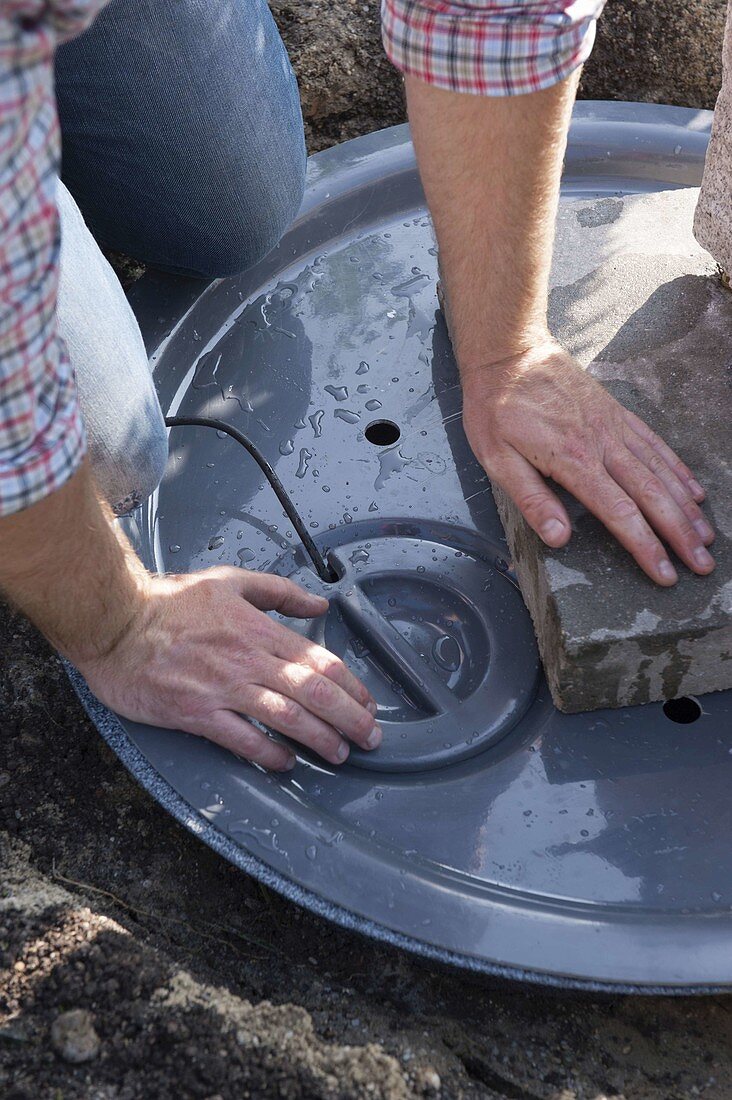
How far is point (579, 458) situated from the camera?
1.33 metres

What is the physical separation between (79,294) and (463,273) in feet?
1.87

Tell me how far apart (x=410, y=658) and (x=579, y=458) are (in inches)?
15.1

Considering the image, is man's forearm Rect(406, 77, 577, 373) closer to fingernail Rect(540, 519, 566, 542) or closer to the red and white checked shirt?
the red and white checked shirt

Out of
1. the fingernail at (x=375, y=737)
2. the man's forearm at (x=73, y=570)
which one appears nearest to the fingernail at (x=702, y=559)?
the fingernail at (x=375, y=737)

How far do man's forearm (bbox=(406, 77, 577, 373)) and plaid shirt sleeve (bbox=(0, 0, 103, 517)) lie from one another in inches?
26.6

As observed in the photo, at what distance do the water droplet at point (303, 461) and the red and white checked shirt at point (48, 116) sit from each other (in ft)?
2.14

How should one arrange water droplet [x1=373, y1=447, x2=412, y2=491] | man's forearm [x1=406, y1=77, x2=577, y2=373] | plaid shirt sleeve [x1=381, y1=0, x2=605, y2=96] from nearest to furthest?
plaid shirt sleeve [x1=381, y1=0, x2=605, y2=96] → man's forearm [x1=406, y1=77, x2=577, y2=373] → water droplet [x1=373, y1=447, x2=412, y2=491]

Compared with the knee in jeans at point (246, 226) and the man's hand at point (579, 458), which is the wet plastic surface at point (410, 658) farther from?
the man's hand at point (579, 458)

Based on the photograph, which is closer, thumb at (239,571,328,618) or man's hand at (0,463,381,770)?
man's hand at (0,463,381,770)

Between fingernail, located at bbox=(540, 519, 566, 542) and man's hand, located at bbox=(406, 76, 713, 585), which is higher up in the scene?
man's hand, located at bbox=(406, 76, 713, 585)

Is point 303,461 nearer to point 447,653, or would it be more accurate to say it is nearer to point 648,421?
point 447,653

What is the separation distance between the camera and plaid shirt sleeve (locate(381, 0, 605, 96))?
1.15 metres

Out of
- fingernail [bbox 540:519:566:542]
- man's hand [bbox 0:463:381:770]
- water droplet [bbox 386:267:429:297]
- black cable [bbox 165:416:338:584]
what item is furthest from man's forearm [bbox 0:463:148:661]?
water droplet [bbox 386:267:429:297]

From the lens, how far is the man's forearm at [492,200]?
1271 millimetres
